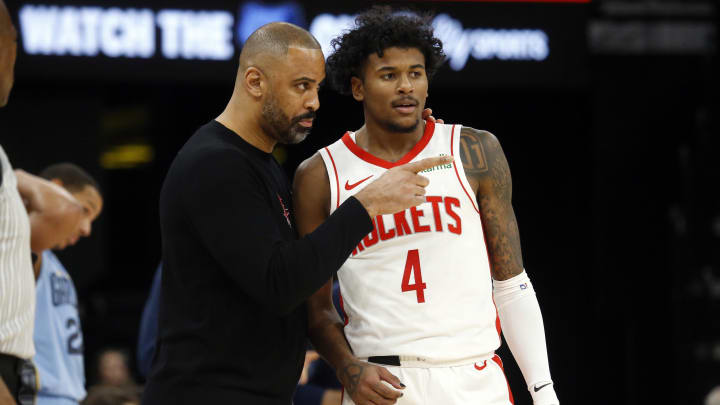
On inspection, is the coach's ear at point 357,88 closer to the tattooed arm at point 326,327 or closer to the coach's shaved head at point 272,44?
the tattooed arm at point 326,327

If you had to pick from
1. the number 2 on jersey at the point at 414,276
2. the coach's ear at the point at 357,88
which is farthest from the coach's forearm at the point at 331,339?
the coach's ear at the point at 357,88

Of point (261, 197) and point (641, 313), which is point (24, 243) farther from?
point (641, 313)

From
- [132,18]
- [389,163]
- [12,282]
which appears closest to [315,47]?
[389,163]

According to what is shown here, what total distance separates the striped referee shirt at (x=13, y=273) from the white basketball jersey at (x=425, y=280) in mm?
1148

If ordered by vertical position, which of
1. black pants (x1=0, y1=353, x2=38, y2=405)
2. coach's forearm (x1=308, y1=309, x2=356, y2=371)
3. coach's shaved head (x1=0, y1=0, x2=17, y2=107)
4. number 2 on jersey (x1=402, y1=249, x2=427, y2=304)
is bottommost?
coach's forearm (x1=308, y1=309, x2=356, y2=371)

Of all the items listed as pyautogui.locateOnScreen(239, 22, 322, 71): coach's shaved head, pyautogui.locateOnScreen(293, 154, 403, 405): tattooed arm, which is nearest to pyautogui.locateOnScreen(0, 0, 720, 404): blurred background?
pyautogui.locateOnScreen(293, 154, 403, 405): tattooed arm

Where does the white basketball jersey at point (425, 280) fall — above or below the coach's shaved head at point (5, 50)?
below

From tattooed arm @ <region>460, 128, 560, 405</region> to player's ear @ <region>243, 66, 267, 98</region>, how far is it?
0.75 metres

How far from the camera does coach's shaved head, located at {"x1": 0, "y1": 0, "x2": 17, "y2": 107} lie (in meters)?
2.31

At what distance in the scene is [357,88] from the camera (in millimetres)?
3492

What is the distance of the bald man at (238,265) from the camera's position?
8.85ft

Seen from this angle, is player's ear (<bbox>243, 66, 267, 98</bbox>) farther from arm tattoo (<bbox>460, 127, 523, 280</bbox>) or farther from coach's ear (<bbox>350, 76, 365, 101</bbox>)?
arm tattoo (<bbox>460, 127, 523, 280</bbox>)

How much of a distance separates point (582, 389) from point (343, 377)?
659cm

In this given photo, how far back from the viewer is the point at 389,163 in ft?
11.1
